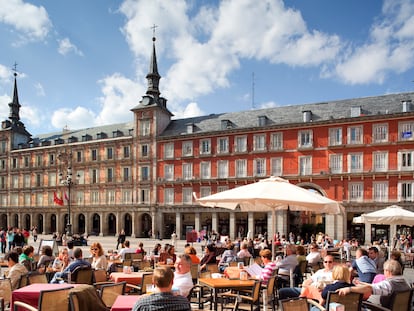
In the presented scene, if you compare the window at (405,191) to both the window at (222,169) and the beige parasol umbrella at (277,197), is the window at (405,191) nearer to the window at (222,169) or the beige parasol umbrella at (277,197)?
the window at (222,169)

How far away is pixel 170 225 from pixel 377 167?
2214cm

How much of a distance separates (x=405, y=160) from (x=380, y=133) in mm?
2992

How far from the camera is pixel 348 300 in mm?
5867

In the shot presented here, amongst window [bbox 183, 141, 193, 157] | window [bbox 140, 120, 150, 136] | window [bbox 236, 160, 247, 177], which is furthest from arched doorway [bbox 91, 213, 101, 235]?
window [bbox 236, 160, 247, 177]

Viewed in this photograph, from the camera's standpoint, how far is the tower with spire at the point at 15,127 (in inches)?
2240

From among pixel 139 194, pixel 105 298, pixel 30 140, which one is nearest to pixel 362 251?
pixel 105 298

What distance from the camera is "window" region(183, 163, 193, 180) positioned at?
138 ft

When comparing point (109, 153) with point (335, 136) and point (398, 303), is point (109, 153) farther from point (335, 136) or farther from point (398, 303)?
point (398, 303)

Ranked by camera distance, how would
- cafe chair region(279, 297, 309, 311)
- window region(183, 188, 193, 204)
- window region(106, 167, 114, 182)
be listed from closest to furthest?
cafe chair region(279, 297, 309, 311) → window region(183, 188, 193, 204) → window region(106, 167, 114, 182)

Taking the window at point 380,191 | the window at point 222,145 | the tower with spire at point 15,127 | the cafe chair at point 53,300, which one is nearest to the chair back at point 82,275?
the cafe chair at point 53,300

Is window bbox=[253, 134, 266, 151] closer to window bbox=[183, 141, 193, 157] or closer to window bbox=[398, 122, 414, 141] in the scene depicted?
window bbox=[183, 141, 193, 157]

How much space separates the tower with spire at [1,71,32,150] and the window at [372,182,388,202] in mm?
47814

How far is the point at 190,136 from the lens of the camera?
42.2m

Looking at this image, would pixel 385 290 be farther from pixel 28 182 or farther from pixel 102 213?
pixel 28 182
